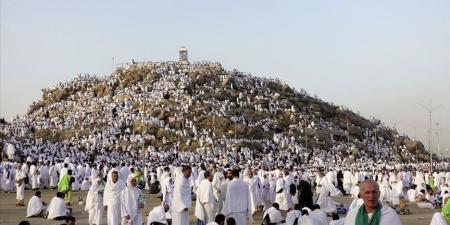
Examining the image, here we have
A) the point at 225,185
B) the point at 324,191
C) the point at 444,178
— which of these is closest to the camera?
the point at 225,185

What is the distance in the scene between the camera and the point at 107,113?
79125 millimetres

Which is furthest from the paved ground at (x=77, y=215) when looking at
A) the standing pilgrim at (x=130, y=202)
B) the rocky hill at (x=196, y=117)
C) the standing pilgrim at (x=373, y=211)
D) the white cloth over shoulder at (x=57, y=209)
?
the rocky hill at (x=196, y=117)

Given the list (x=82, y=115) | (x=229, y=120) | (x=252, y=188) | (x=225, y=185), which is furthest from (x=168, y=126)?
(x=225, y=185)

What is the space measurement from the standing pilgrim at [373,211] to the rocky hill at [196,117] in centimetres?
5445

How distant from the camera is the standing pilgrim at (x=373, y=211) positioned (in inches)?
213

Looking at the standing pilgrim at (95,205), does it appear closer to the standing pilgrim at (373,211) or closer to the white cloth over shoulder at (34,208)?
the white cloth over shoulder at (34,208)

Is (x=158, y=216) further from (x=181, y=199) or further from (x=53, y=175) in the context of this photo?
(x=53, y=175)

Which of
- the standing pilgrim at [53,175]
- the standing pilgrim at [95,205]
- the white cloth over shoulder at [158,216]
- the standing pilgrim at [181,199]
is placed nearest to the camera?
the white cloth over shoulder at [158,216]

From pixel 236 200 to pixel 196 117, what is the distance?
61.9 m

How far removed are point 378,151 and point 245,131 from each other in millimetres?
17812

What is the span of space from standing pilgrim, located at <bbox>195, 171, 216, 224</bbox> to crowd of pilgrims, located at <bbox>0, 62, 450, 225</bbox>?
2cm

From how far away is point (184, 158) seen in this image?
60531 mm

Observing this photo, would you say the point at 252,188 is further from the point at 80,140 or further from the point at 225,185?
the point at 80,140

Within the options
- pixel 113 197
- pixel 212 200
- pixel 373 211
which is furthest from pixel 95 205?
pixel 373 211
